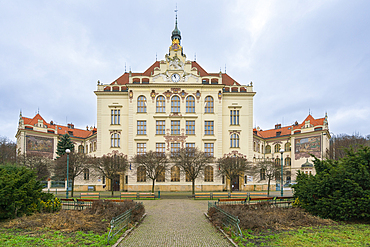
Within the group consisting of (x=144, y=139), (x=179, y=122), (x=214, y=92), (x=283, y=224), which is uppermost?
(x=214, y=92)

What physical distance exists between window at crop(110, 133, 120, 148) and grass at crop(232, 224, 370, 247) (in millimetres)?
34577

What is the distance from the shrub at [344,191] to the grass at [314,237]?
99 cm

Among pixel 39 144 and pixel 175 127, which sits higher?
pixel 175 127

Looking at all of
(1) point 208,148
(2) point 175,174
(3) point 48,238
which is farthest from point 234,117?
(3) point 48,238

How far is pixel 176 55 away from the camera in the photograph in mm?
41344

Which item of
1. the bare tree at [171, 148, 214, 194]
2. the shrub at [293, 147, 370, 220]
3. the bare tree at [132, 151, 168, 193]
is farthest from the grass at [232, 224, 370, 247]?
the bare tree at [132, 151, 168, 193]

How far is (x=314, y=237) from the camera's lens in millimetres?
9219

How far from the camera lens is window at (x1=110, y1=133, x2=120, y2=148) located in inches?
1646

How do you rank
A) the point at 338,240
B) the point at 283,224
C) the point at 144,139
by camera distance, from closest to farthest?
the point at 338,240 < the point at 283,224 < the point at 144,139

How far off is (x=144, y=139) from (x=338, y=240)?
111ft

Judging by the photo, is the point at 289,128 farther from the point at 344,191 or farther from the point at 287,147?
the point at 344,191

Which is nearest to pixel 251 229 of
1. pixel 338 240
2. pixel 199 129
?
pixel 338 240

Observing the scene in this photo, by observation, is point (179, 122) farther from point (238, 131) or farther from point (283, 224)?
point (283, 224)

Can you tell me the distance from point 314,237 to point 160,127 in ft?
108
